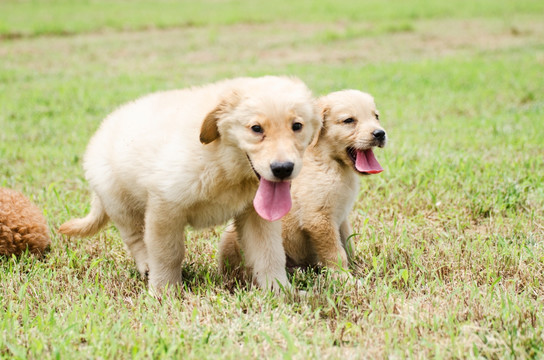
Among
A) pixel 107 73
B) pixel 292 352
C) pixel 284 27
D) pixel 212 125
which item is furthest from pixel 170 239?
pixel 284 27

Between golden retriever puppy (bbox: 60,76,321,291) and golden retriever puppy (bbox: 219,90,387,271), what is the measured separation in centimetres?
26

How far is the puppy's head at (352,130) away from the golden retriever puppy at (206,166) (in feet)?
1.49

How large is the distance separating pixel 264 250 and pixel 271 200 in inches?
20.1

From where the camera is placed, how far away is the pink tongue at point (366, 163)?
11.6ft

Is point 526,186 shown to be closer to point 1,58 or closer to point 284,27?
point 1,58

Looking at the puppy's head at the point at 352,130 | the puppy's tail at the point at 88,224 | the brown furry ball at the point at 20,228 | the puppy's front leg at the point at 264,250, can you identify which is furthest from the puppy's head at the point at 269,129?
the brown furry ball at the point at 20,228

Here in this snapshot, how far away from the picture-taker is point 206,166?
2.99 metres

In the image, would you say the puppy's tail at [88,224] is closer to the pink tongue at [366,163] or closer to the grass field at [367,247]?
the grass field at [367,247]

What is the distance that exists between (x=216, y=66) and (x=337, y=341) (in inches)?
396

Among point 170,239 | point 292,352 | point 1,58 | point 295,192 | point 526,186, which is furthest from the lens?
point 1,58

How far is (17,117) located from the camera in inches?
306

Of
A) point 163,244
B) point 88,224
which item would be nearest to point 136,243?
point 88,224

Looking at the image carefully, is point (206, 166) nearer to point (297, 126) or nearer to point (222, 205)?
point (222, 205)

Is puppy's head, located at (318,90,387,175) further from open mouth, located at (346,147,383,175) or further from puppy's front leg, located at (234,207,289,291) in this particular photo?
puppy's front leg, located at (234,207,289,291)
